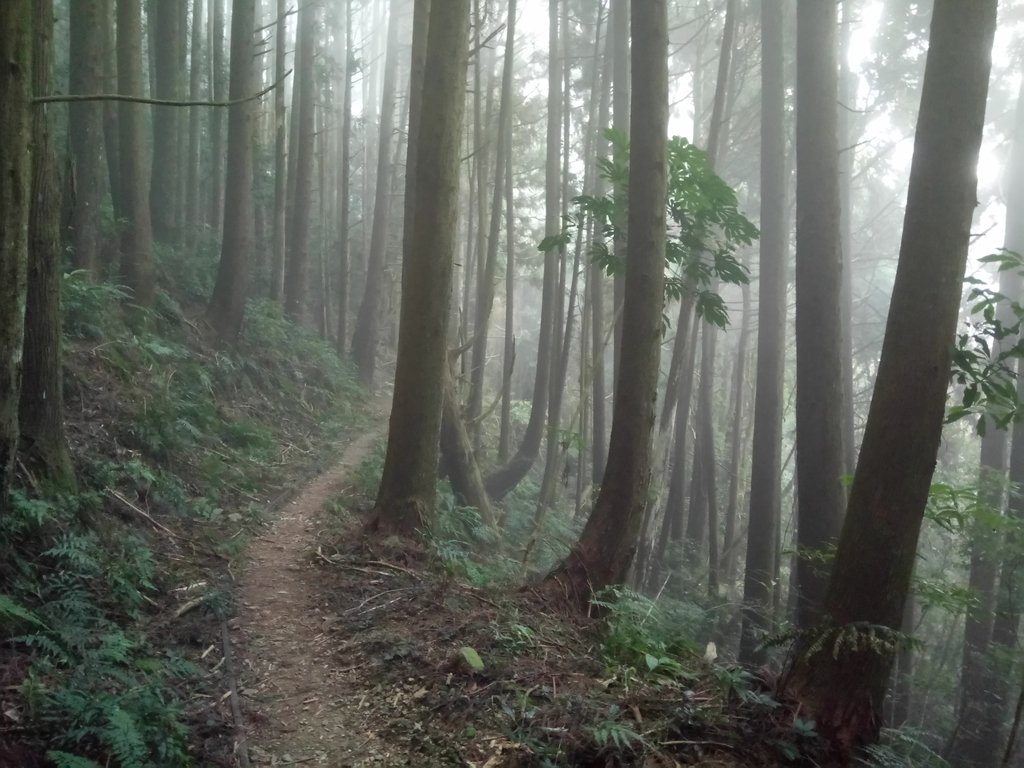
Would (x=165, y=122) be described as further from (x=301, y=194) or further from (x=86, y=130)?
(x=86, y=130)

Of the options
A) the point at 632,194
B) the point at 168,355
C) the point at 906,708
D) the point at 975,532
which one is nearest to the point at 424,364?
A: the point at 632,194

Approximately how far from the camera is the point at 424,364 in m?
8.34

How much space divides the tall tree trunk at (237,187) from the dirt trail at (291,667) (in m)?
7.43

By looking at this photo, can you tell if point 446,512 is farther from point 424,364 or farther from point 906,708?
point 906,708

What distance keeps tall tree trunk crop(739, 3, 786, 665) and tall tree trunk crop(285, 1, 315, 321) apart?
41.2ft

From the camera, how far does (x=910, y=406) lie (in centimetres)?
462

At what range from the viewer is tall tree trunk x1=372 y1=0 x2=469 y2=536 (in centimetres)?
830

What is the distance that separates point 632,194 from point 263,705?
Result: 201 inches

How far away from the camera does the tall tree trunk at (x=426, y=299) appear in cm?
830

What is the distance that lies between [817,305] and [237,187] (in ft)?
36.6

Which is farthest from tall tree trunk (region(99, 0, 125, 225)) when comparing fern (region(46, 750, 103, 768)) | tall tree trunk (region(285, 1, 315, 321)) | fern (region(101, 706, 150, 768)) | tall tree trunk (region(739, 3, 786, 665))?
fern (region(46, 750, 103, 768))

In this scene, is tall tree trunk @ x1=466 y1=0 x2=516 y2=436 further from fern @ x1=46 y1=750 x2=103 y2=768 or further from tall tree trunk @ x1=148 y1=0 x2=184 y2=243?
fern @ x1=46 y1=750 x2=103 y2=768

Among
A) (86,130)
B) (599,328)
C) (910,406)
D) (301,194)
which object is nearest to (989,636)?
(599,328)

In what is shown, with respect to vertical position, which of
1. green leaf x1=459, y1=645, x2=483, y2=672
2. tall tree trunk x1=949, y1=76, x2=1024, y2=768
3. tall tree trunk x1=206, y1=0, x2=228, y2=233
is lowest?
tall tree trunk x1=949, y1=76, x2=1024, y2=768
